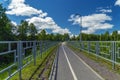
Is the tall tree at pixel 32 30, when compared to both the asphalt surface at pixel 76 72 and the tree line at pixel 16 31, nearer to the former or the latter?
the tree line at pixel 16 31

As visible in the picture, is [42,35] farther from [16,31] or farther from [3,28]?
[3,28]

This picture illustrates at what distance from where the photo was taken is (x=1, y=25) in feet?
190

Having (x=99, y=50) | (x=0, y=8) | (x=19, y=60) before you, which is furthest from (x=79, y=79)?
(x=0, y=8)

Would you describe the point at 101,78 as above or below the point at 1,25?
below

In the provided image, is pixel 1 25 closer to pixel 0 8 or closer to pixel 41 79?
pixel 0 8

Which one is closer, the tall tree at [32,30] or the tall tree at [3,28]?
the tall tree at [3,28]

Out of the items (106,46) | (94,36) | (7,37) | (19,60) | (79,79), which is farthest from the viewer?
(94,36)

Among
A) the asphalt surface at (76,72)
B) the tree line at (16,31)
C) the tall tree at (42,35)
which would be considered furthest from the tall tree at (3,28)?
the tall tree at (42,35)

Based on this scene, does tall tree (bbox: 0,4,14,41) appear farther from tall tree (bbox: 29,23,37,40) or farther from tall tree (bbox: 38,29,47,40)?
tall tree (bbox: 38,29,47,40)

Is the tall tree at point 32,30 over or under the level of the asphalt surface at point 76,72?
over

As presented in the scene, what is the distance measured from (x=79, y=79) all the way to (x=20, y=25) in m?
87.4

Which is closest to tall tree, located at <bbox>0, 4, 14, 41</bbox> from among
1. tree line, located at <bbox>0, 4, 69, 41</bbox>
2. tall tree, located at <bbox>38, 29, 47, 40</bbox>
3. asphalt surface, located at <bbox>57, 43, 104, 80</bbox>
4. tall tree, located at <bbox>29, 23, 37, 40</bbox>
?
tree line, located at <bbox>0, 4, 69, 41</bbox>

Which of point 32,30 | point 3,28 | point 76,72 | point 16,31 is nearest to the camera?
point 76,72

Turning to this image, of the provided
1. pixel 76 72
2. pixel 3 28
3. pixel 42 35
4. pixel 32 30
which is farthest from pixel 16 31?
pixel 76 72
